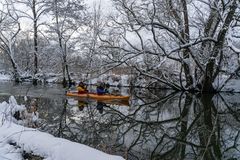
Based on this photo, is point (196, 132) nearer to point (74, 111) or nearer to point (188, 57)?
point (74, 111)

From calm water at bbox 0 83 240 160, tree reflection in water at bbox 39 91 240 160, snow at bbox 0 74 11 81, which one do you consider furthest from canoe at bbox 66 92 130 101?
snow at bbox 0 74 11 81

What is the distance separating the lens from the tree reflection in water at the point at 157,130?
957 cm

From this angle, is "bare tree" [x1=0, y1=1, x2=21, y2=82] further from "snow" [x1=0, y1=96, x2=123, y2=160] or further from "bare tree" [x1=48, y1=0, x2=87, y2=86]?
"snow" [x1=0, y1=96, x2=123, y2=160]

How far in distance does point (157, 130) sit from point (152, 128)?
0.35 m

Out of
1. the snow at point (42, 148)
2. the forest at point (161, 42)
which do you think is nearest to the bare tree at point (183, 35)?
the forest at point (161, 42)

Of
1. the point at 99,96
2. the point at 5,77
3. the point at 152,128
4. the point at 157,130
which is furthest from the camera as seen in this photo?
the point at 5,77

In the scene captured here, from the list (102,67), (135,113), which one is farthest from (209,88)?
(135,113)

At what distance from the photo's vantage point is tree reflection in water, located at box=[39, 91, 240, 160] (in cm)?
957

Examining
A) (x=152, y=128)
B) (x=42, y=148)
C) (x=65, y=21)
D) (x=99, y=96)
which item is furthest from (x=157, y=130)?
(x=65, y=21)

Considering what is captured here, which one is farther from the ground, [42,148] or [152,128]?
[42,148]

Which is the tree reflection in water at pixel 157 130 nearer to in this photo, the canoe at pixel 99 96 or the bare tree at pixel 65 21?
the canoe at pixel 99 96

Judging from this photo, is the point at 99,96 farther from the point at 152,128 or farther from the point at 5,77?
the point at 5,77

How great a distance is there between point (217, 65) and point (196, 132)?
12.8 metres

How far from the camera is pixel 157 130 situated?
41.4 ft
